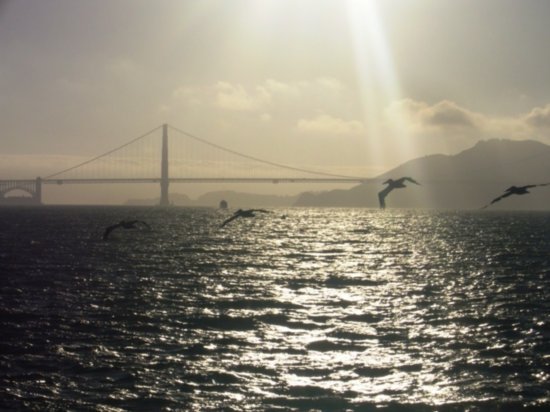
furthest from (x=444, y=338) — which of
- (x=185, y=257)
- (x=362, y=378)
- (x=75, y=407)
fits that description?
(x=185, y=257)

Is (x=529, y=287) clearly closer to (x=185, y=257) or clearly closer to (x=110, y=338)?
(x=110, y=338)

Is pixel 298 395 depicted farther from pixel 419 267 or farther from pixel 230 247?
pixel 230 247

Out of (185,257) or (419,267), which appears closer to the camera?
(419,267)

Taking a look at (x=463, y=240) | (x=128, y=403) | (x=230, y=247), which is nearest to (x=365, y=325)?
(x=128, y=403)

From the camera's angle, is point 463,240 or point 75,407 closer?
point 75,407

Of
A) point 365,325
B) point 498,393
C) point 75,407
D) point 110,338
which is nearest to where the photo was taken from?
point 75,407

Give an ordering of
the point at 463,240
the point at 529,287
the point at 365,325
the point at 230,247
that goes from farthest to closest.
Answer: the point at 463,240
the point at 230,247
the point at 529,287
the point at 365,325
